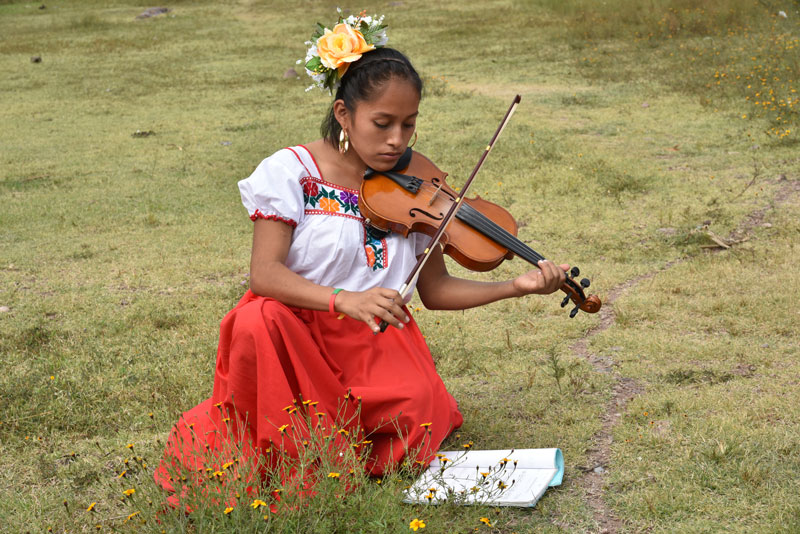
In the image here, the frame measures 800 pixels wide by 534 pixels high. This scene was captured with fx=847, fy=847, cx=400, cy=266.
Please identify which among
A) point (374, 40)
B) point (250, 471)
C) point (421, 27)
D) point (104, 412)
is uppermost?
point (374, 40)

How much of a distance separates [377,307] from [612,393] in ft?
5.05

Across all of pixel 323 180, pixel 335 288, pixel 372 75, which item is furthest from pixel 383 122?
pixel 335 288

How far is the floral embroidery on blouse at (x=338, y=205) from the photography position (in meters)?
2.83

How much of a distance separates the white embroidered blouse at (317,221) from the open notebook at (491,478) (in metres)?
0.67

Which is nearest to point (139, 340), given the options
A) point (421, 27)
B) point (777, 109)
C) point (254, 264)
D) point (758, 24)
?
point (254, 264)

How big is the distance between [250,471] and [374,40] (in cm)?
148

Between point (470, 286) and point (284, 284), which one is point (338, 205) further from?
point (470, 286)

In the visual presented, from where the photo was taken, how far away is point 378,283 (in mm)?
2891

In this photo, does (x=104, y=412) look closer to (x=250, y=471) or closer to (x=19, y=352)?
(x=19, y=352)

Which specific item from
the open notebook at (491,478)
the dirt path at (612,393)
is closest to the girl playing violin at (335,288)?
the open notebook at (491,478)

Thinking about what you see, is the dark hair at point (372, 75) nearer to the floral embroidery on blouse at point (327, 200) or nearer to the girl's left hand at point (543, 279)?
the floral embroidery on blouse at point (327, 200)

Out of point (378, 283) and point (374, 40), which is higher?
point (374, 40)

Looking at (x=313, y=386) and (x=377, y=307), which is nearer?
(x=377, y=307)

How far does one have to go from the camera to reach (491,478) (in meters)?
2.72
